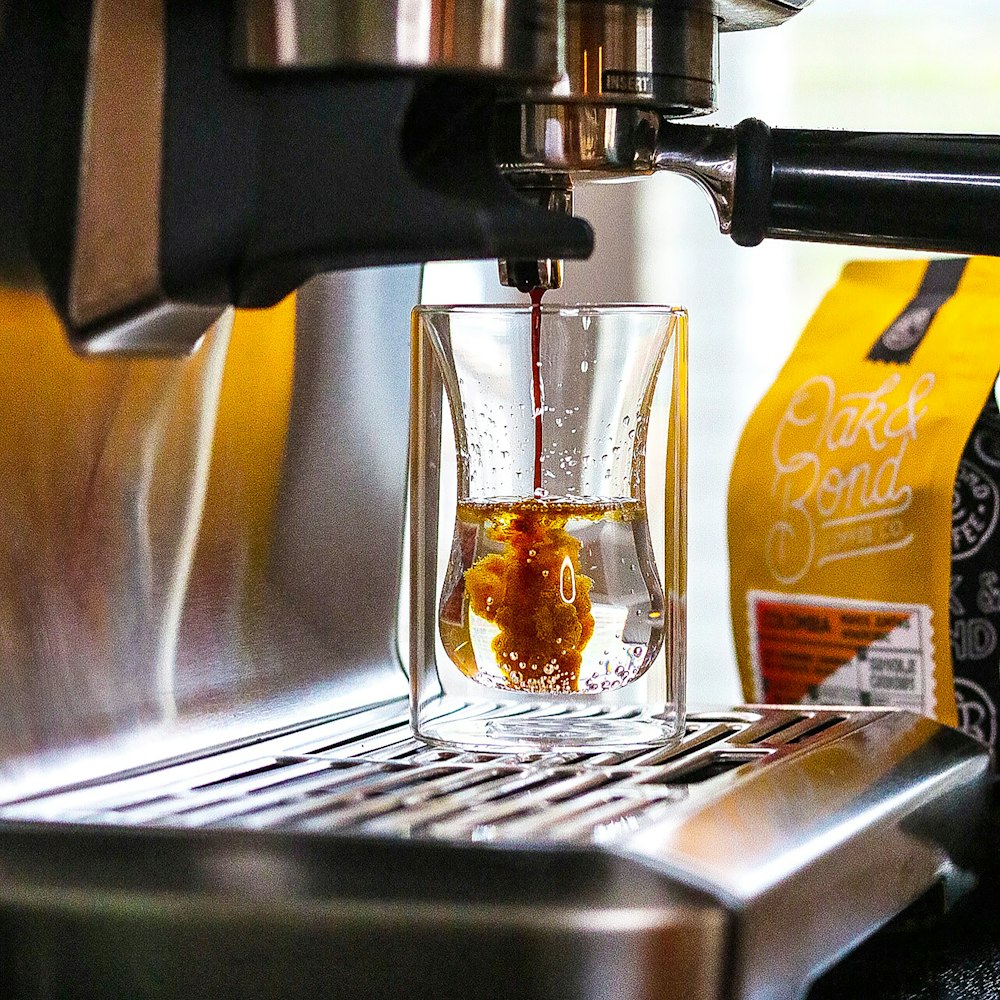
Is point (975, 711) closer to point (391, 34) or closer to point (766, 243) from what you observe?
point (391, 34)

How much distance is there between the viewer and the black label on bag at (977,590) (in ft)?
2.14

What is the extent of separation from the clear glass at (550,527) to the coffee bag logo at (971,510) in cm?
19

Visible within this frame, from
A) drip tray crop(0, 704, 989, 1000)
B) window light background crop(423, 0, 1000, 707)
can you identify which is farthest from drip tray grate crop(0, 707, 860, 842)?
window light background crop(423, 0, 1000, 707)

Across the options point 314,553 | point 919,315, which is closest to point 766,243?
point 919,315

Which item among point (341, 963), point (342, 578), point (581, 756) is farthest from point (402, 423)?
point (341, 963)

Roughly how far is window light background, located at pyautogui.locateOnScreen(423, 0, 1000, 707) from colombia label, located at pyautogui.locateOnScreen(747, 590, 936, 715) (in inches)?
15.8

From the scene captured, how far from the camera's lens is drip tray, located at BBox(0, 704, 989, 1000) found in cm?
34

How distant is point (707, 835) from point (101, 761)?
18 cm

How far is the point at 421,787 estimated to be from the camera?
0.43 m

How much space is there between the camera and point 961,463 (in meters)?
0.67

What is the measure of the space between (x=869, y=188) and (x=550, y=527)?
13 centimetres

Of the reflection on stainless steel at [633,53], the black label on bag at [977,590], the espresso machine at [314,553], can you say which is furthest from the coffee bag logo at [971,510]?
the reflection on stainless steel at [633,53]

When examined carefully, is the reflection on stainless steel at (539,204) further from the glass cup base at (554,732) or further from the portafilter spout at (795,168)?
the glass cup base at (554,732)

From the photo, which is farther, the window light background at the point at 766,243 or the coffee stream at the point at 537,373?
the window light background at the point at 766,243
